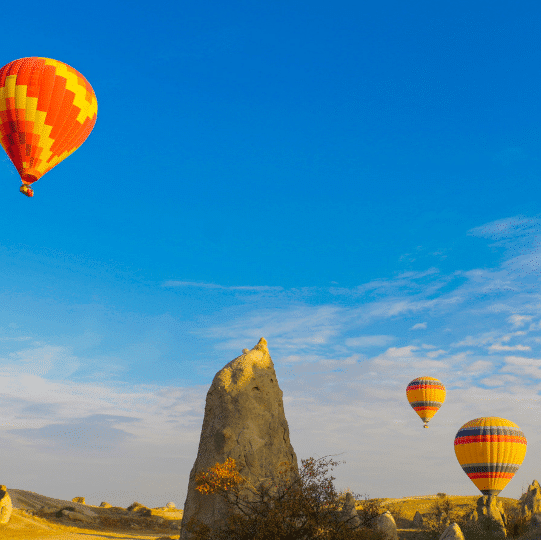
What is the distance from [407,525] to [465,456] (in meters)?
8.51

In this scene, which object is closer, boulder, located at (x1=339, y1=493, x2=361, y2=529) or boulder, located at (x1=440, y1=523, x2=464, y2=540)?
boulder, located at (x1=339, y1=493, x2=361, y2=529)

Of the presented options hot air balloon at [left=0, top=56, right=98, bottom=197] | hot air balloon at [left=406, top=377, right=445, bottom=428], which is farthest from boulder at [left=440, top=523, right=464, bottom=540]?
hot air balloon at [left=406, top=377, right=445, bottom=428]

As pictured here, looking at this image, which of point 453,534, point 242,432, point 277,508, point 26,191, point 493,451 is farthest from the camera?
point 493,451

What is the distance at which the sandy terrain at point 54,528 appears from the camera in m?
29.0

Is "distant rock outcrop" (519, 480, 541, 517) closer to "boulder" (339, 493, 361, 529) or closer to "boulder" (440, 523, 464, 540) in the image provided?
"boulder" (440, 523, 464, 540)

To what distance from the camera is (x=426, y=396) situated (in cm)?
5531

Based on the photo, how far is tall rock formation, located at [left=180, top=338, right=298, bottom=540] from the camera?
54.7 feet

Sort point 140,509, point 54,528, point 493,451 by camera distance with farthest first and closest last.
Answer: point 140,509, point 493,451, point 54,528

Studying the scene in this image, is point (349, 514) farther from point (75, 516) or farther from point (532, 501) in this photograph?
point (75, 516)

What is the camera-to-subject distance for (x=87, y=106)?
99.4ft

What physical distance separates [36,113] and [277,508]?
22.4 m

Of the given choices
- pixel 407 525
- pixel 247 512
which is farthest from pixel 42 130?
pixel 407 525

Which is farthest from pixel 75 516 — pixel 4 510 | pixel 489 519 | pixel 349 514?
pixel 349 514

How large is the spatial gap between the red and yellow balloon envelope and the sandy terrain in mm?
20874
